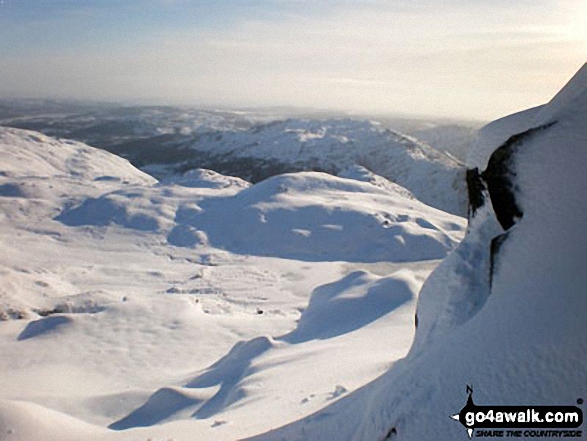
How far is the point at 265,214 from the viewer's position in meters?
51.2

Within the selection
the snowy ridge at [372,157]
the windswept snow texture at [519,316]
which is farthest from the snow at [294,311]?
the snowy ridge at [372,157]

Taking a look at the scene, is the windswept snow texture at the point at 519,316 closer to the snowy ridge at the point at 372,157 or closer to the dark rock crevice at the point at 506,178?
the dark rock crevice at the point at 506,178

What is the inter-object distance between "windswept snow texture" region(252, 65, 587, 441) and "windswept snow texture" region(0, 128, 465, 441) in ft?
11.8

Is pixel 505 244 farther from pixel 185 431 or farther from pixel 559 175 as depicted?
pixel 185 431

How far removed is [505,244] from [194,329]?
60.9ft

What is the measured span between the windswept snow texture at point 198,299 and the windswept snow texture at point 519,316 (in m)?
3.59

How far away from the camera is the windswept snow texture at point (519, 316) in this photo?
5.79 meters

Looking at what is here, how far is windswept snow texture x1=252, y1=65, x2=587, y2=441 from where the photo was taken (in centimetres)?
579

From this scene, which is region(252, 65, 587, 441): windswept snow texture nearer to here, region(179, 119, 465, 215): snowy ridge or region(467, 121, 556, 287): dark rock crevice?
region(467, 121, 556, 287): dark rock crevice
